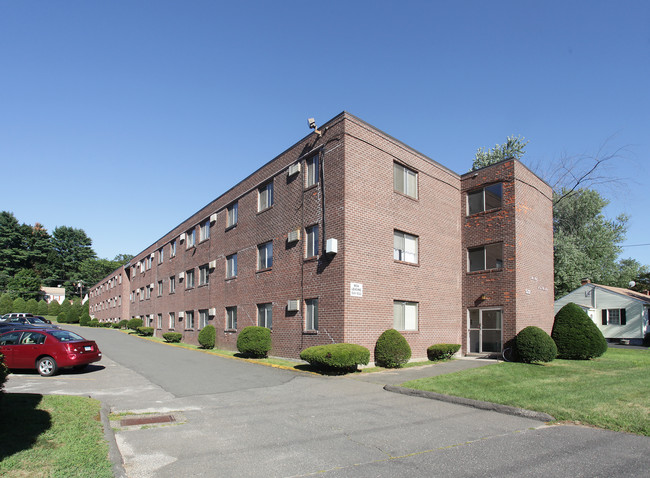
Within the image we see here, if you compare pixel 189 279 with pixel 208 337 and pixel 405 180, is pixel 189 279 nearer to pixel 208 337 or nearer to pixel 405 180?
pixel 208 337

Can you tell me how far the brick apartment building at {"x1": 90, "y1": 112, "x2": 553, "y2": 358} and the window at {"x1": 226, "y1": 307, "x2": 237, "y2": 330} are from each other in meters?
0.12

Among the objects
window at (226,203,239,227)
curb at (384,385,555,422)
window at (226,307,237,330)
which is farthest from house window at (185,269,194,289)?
curb at (384,385,555,422)

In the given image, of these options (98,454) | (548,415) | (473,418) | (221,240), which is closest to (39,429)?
(98,454)

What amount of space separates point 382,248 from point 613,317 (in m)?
30.2

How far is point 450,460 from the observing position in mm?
5945

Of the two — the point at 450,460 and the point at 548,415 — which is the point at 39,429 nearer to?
the point at 450,460

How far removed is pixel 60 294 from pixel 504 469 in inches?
4935

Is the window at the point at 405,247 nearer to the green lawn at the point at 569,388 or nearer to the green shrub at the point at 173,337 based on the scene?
the green lawn at the point at 569,388

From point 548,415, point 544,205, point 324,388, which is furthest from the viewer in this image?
point 544,205

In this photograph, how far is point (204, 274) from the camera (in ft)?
99.0

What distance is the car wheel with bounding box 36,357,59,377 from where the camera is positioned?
14.3m

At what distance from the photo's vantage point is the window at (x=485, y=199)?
20562 millimetres

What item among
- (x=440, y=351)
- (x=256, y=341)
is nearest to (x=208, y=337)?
(x=256, y=341)

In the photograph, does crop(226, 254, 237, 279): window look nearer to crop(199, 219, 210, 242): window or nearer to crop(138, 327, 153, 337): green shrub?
crop(199, 219, 210, 242): window
